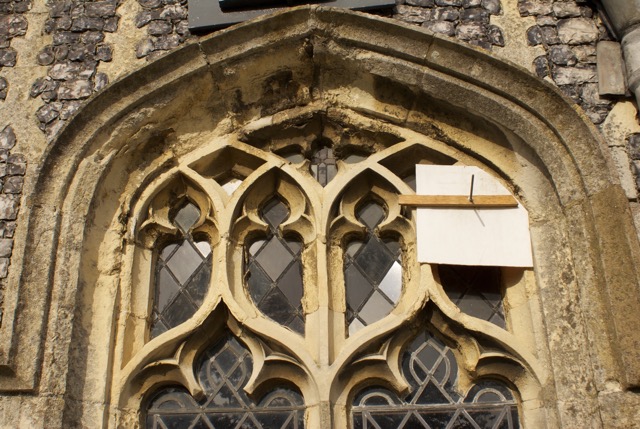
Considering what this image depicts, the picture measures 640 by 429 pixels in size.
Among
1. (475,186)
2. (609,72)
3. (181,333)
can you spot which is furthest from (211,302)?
(609,72)

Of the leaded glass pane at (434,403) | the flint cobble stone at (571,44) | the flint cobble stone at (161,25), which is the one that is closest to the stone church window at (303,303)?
the leaded glass pane at (434,403)

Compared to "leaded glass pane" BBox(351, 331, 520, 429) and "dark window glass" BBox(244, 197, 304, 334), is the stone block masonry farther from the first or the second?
"leaded glass pane" BBox(351, 331, 520, 429)

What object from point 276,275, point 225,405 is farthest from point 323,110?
point 225,405

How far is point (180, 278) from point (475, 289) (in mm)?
1644

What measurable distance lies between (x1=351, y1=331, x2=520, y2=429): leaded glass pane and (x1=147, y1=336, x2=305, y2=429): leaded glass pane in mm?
353

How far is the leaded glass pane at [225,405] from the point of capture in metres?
4.45

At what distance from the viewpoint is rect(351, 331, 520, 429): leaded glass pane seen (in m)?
4.40

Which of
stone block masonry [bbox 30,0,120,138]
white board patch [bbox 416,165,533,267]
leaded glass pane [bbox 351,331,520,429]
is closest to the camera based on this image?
leaded glass pane [bbox 351,331,520,429]

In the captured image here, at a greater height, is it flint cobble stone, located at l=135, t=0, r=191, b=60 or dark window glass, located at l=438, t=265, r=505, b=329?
flint cobble stone, located at l=135, t=0, r=191, b=60

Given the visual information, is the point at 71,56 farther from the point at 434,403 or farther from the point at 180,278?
the point at 434,403

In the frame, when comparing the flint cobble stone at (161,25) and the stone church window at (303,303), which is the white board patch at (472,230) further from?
the flint cobble stone at (161,25)

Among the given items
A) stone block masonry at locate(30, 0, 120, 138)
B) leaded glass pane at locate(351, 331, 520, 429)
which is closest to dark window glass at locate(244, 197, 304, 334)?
leaded glass pane at locate(351, 331, 520, 429)

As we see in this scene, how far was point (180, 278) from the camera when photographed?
16.1 feet

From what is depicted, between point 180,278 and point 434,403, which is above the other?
point 180,278
